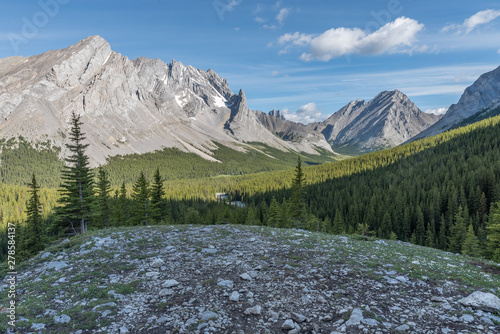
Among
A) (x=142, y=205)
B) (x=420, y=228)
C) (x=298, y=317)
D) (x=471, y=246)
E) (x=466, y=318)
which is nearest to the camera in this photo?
(x=466, y=318)

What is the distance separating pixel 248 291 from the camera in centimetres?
821

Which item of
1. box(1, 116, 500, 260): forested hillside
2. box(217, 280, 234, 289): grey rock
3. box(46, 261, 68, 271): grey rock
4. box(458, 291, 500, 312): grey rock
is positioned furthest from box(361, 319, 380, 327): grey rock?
box(1, 116, 500, 260): forested hillside

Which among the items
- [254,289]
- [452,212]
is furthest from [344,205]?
[254,289]

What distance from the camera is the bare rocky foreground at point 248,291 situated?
253 inches

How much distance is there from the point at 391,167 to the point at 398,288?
139577mm

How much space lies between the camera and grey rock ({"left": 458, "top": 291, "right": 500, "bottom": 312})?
691 centimetres

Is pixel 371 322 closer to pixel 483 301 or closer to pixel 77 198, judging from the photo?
pixel 483 301

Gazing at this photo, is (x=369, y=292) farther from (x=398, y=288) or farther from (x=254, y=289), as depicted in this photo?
(x=254, y=289)

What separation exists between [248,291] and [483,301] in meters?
7.08

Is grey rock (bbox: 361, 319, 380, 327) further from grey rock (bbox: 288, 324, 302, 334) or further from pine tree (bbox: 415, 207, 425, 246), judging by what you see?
pine tree (bbox: 415, 207, 425, 246)

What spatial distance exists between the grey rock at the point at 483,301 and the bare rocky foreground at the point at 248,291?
1.2 inches

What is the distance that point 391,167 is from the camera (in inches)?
5069

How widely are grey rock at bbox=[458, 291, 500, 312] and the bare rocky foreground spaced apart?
3cm

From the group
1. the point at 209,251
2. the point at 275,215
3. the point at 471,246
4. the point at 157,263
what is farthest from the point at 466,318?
the point at 275,215
